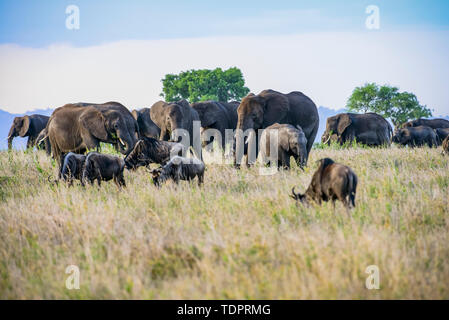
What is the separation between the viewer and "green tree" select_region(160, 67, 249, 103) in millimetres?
50688

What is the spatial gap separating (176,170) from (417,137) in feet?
61.1

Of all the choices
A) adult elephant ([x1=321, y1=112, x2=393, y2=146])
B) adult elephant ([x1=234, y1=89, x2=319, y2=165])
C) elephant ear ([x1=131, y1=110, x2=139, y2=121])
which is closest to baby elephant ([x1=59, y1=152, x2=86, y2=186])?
adult elephant ([x1=234, y1=89, x2=319, y2=165])

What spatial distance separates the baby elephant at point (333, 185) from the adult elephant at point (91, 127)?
6.29 meters

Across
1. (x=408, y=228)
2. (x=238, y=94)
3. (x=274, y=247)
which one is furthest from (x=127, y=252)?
(x=238, y=94)

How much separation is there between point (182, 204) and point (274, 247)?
2.86 metres

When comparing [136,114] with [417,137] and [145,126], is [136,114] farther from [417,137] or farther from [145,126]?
[417,137]

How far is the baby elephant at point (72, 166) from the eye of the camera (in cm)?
1026

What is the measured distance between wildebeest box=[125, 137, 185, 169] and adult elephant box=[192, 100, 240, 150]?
9529 mm

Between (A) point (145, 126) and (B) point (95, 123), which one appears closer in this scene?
(B) point (95, 123)

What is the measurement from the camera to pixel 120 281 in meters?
5.43

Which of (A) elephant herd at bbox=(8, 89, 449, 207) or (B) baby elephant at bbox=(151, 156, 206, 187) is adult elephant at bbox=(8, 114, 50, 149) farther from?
(B) baby elephant at bbox=(151, 156, 206, 187)

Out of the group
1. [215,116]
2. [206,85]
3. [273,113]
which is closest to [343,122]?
[215,116]

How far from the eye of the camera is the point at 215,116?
21297mm

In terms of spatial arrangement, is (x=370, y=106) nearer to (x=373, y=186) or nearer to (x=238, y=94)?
(x=238, y=94)
